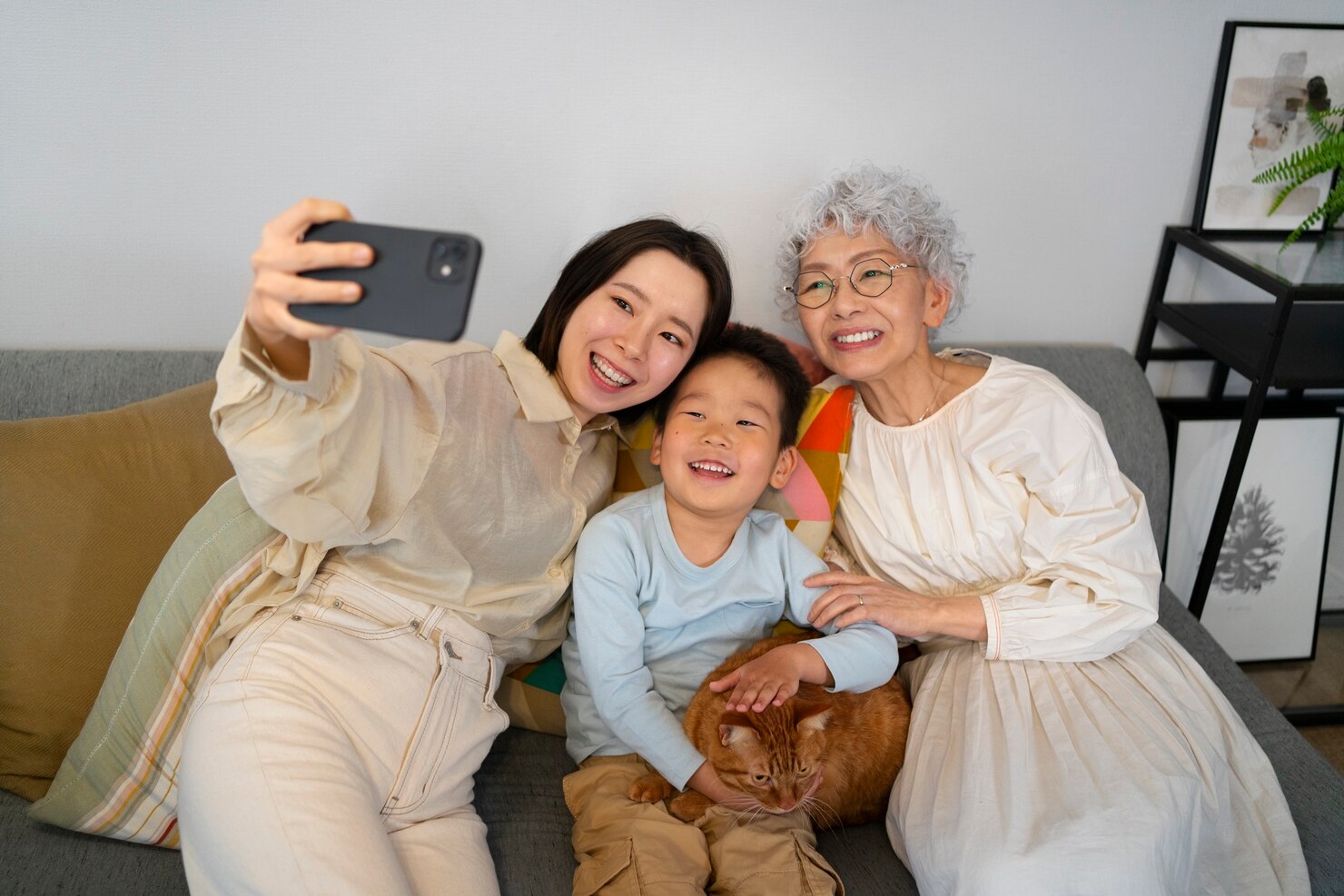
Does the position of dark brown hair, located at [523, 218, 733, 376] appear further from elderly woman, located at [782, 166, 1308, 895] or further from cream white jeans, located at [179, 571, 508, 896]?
cream white jeans, located at [179, 571, 508, 896]

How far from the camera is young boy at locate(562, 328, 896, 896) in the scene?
1445 mm

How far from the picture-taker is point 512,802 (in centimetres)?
164

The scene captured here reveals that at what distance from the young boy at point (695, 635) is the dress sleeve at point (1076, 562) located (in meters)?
0.25

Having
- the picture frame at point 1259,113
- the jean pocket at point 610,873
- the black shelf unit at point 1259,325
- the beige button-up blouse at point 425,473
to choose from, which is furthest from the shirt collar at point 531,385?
the picture frame at point 1259,113

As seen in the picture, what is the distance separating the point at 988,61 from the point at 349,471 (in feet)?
5.66

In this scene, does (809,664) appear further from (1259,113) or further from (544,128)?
(1259,113)

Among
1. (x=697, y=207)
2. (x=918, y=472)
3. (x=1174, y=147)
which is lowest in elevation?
(x=918, y=472)

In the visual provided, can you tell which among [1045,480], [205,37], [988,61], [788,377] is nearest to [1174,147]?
[988,61]

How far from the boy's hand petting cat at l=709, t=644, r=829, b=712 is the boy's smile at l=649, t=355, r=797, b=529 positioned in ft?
0.84

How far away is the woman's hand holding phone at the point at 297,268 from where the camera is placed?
0.96 m

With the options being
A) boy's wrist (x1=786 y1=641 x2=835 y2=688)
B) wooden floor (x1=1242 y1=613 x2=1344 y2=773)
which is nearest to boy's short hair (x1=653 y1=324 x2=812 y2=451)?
boy's wrist (x1=786 y1=641 x2=835 y2=688)

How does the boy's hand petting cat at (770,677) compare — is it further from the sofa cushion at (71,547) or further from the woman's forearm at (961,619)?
the sofa cushion at (71,547)

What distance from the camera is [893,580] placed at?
71.2 inches

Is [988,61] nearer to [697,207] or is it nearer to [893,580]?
[697,207]
